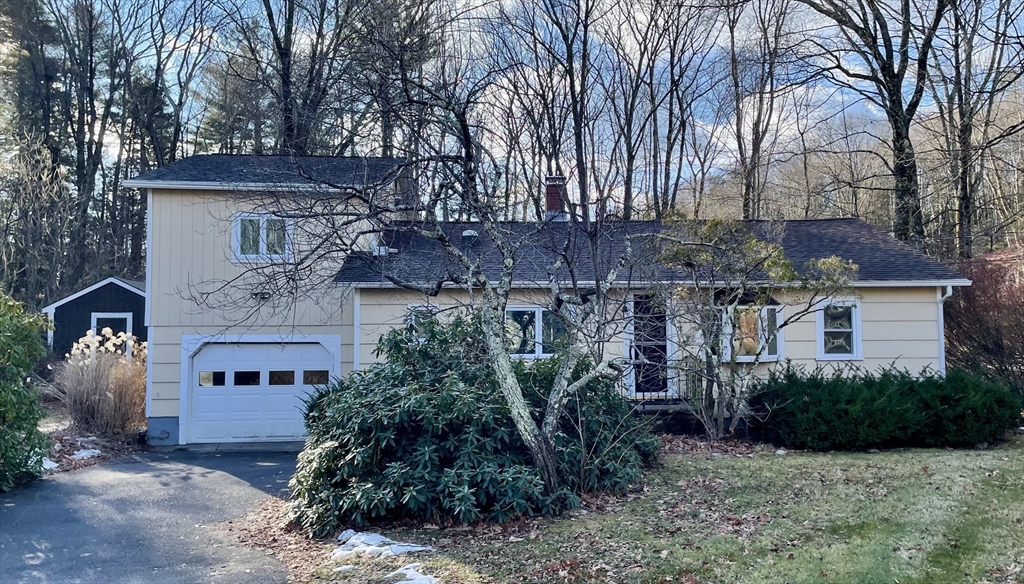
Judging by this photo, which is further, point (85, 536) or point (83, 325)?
point (83, 325)

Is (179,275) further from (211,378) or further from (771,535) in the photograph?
(771,535)

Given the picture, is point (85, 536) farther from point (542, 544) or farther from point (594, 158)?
point (594, 158)

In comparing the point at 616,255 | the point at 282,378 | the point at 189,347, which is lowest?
the point at 282,378

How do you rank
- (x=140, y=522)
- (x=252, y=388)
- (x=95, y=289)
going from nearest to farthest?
1. (x=140, y=522)
2. (x=252, y=388)
3. (x=95, y=289)

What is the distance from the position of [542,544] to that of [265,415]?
29.3 feet

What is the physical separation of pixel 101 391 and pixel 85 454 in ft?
5.45

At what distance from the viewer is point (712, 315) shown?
1028 centimetres

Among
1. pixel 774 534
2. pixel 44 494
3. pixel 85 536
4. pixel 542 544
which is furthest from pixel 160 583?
pixel 774 534

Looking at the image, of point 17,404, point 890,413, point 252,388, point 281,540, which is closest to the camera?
point 281,540

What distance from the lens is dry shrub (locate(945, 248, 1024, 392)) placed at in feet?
41.3

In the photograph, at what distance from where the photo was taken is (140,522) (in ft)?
24.6

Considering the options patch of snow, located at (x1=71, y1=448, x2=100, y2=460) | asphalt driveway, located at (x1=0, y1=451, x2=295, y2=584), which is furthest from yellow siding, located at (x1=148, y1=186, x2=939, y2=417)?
asphalt driveway, located at (x1=0, y1=451, x2=295, y2=584)

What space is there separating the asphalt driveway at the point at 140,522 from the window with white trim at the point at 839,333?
31.3 feet

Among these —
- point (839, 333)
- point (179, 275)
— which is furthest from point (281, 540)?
point (839, 333)
